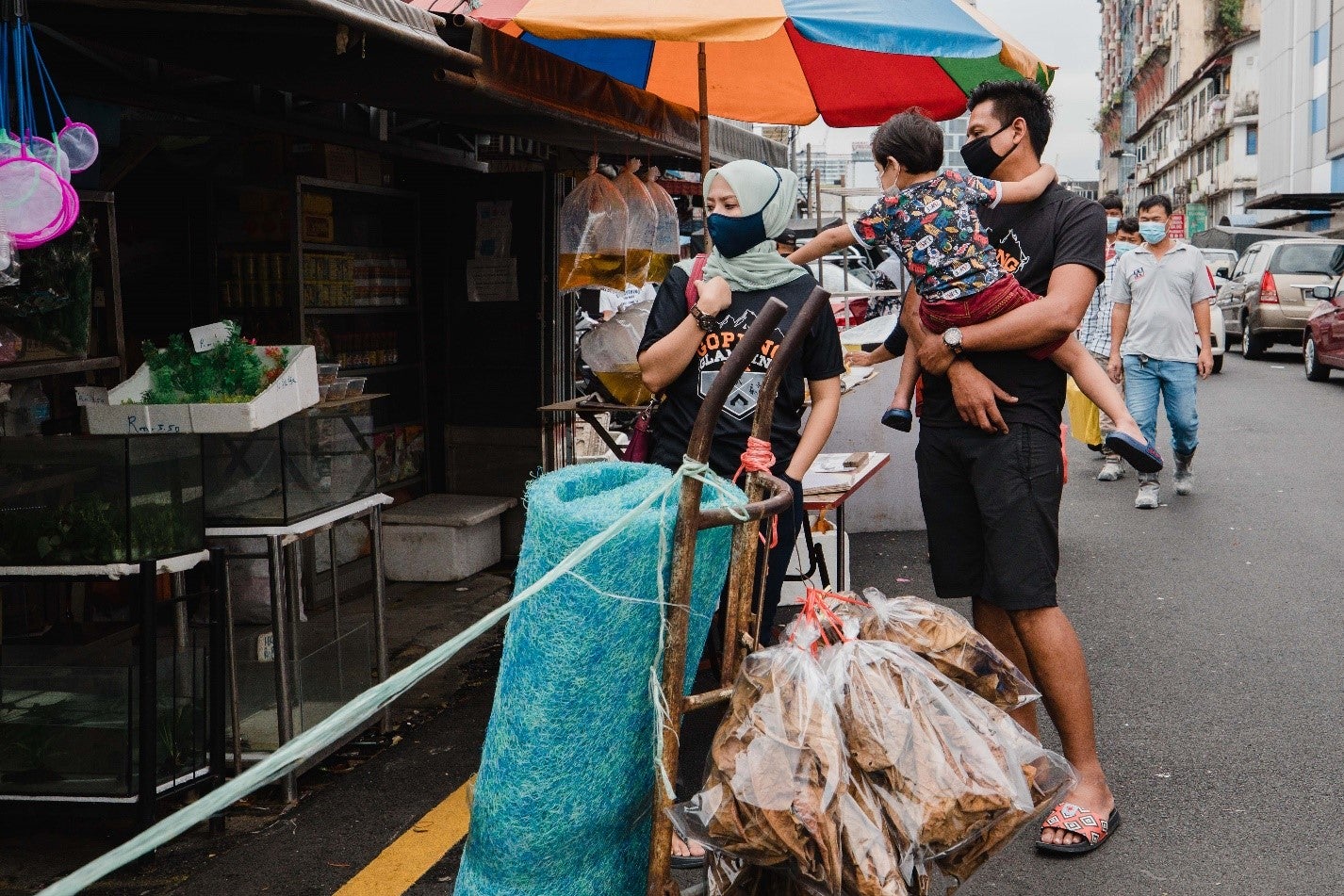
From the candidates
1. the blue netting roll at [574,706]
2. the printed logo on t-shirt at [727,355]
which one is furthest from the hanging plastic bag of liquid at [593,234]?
the blue netting roll at [574,706]

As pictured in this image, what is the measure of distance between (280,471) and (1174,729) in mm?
3323

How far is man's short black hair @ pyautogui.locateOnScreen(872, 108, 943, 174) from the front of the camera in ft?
12.2

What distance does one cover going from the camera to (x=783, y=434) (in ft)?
12.3

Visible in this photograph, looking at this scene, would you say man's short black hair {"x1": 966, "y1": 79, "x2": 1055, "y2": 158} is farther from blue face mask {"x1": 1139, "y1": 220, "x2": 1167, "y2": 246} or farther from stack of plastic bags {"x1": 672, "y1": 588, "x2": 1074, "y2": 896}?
blue face mask {"x1": 1139, "y1": 220, "x2": 1167, "y2": 246}

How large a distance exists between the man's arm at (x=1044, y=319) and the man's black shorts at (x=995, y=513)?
26 centimetres

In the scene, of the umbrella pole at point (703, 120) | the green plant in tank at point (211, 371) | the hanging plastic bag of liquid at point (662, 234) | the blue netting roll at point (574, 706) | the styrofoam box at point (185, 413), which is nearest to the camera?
the blue netting roll at point (574, 706)

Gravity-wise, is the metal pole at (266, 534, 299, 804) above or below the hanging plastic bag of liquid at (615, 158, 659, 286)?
below

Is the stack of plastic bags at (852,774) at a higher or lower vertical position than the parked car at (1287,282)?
lower

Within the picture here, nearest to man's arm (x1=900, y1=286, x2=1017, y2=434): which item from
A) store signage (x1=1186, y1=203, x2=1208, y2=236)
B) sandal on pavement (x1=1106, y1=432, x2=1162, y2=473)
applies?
sandal on pavement (x1=1106, y1=432, x2=1162, y2=473)

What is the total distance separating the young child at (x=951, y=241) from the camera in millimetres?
3551

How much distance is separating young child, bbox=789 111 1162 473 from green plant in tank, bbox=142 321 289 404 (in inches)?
78.2

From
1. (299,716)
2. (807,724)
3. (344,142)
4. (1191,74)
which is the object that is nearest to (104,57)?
(344,142)

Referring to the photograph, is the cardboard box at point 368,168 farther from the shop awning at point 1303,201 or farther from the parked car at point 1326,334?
the shop awning at point 1303,201

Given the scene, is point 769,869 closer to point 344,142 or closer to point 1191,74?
point 344,142
